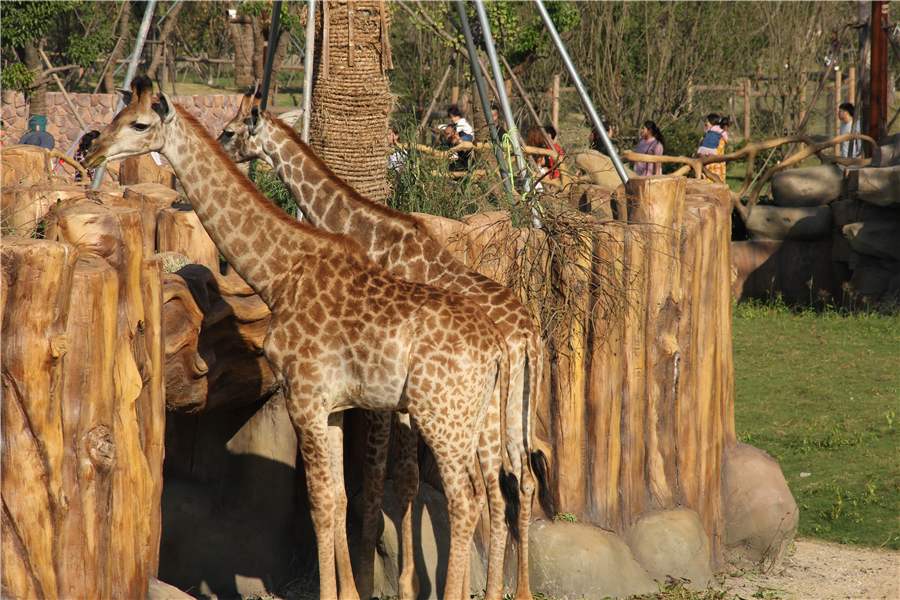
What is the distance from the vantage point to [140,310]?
502 centimetres

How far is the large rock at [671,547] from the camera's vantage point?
7.46 m

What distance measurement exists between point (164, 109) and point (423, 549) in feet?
9.01

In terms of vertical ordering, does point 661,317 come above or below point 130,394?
below

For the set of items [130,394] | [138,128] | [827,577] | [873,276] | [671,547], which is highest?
[138,128]

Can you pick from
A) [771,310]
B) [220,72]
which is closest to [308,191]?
[771,310]

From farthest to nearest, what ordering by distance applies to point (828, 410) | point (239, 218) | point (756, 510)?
point (828, 410) → point (756, 510) → point (239, 218)

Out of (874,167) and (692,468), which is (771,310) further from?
(692,468)

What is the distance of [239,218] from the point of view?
630cm

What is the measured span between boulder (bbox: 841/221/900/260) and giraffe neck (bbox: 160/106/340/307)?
988 cm

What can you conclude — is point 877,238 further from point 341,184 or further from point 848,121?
point 341,184

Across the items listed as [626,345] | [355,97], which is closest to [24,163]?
[355,97]

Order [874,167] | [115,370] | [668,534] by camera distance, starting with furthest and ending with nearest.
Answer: [874,167]
[668,534]
[115,370]

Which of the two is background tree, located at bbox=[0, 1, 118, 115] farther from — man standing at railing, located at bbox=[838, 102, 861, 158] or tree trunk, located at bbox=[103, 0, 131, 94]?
man standing at railing, located at bbox=[838, 102, 861, 158]

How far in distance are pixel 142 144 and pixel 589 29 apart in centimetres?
1939
